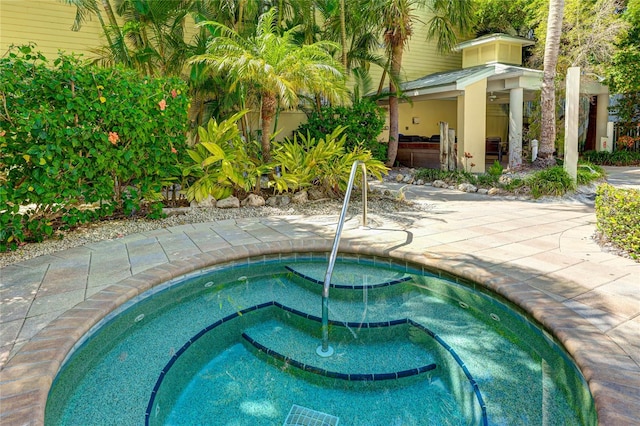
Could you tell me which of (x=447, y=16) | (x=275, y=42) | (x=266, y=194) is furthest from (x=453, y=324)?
A: (x=447, y=16)

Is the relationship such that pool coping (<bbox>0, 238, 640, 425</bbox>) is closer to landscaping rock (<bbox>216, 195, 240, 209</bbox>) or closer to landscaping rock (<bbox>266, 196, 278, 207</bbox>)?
landscaping rock (<bbox>216, 195, 240, 209</bbox>)

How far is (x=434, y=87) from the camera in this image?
1228 cm

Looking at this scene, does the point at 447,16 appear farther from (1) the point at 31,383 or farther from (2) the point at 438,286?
(1) the point at 31,383

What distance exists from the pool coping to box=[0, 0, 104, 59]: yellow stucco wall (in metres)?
8.60

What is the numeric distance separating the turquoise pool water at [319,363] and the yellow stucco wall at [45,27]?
9199 mm

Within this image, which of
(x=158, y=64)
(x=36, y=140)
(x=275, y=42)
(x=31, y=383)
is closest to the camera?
(x=31, y=383)

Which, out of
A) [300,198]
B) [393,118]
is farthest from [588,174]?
[300,198]

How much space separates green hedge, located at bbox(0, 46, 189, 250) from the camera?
444 centimetres

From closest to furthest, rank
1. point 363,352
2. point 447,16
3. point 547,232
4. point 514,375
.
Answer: point 514,375
point 363,352
point 547,232
point 447,16

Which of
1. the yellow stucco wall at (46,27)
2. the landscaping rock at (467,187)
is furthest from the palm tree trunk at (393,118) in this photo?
the yellow stucco wall at (46,27)

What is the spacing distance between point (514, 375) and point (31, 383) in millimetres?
2792

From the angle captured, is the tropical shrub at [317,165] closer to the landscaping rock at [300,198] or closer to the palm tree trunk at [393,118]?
the landscaping rock at [300,198]

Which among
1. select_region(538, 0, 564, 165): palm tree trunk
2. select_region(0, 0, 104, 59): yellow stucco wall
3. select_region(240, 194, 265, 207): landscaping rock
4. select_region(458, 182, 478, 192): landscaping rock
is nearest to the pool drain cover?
select_region(240, 194, 265, 207): landscaping rock

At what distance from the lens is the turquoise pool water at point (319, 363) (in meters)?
2.30
